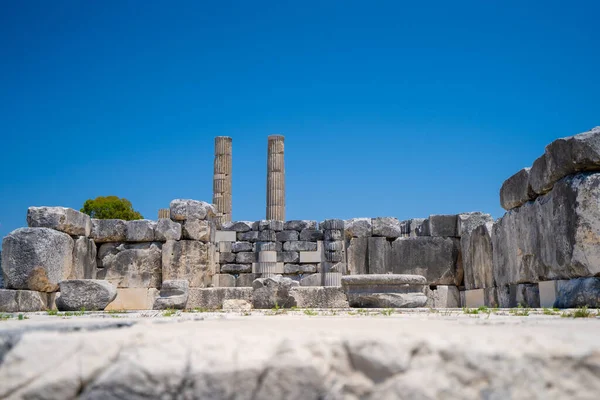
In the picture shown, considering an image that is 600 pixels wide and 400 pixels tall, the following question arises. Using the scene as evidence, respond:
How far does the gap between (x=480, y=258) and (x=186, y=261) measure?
6.56 m

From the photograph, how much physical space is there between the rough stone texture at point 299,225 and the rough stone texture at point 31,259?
5.90 metres

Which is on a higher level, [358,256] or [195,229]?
[195,229]

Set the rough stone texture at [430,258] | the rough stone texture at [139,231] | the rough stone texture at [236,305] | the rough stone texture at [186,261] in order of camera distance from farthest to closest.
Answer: the rough stone texture at [430,258] < the rough stone texture at [139,231] < the rough stone texture at [186,261] < the rough stone texture at [236,305]

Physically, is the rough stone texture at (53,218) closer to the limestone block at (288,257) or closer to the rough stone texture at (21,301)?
the rough stone texture at (21,301)

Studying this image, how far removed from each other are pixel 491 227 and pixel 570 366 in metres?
9.18

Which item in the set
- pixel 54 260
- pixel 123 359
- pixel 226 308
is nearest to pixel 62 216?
pixel 54 260

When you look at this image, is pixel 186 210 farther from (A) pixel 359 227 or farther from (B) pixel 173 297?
(A) pixel 359 227

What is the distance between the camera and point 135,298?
44.0 feet

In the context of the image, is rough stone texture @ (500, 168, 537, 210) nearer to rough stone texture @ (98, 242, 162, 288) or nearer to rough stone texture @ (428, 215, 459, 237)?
rough stone texture @ (428, 215, 459, 237)

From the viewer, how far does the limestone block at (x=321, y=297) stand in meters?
11.0

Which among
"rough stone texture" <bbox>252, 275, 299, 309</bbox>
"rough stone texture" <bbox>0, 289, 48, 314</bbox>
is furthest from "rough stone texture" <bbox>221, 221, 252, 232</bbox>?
"rough stone texture" <bbox>0, 289, 48, 314</bbox>

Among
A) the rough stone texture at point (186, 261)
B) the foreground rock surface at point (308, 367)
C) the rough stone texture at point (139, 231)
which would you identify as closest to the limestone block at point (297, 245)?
the rough stone texture at point (186, 261)

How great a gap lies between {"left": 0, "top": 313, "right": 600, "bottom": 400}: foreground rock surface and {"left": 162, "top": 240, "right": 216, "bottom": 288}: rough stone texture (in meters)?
11.3

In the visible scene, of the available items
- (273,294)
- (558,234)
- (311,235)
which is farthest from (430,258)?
(558,234)
